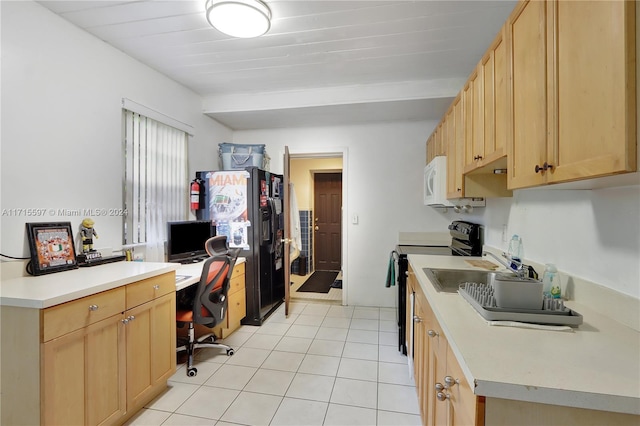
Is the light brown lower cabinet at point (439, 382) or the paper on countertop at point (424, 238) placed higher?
the paper on countertop at point (424, 238)

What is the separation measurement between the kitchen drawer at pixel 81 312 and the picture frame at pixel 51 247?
54 cm

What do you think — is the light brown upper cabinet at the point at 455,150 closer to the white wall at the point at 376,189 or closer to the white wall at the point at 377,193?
the white wall at the point at 376,189

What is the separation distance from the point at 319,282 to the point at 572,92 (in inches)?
173

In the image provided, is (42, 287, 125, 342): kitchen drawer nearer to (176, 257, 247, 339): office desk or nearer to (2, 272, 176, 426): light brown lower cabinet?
(2, 272, 176, 426): light brown lower cabinet

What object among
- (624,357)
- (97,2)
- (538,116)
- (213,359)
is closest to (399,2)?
(538,116)

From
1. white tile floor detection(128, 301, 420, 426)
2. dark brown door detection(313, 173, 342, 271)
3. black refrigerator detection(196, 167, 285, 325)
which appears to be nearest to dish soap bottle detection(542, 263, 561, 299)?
white tile floor detection(128, 301, 420, 426)

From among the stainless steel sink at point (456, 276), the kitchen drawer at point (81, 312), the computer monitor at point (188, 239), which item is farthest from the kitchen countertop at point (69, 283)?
the stainless steel sink at point (456, 276)

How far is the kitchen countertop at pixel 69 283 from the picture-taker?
1259 millimetres

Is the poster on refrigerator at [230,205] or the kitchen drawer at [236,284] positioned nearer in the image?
the kitchen drawer at [236,284]

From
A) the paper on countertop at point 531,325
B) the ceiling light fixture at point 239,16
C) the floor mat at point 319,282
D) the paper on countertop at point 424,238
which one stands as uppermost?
the ceiling light fixture at point 239,16

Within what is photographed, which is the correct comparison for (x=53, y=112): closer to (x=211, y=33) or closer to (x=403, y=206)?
(x=211, y=33)

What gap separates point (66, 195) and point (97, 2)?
1.25m

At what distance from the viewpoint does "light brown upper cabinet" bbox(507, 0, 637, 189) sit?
694mm

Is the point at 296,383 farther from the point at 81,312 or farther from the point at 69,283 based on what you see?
the point at 69,283
